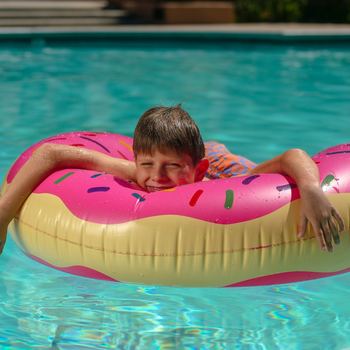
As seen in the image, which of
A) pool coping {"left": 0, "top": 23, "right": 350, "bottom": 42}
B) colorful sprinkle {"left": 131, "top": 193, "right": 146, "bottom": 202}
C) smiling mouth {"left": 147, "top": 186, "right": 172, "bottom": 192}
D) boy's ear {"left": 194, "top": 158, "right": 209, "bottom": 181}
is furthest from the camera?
pool coping {"left": 0, "top": 23, "right": 350, "bottom": 42}

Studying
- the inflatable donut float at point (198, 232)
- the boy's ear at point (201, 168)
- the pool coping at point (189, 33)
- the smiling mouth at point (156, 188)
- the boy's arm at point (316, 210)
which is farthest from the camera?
the pool coping at point (189, 33)

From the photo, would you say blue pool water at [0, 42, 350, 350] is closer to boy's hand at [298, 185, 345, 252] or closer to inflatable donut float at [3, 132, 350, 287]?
inflatable donut float at [3, 132, 350, 287]

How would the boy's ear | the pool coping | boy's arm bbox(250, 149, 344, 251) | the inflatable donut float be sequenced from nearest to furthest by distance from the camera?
boy's arm bbox(250, 149, 344, 251), the inflatable donut float, the boy's ear, the pool coping

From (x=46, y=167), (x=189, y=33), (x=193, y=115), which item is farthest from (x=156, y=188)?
(x=189, y=33)

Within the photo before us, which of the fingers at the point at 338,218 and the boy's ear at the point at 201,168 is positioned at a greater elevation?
the boy's ear at the point at 201,168

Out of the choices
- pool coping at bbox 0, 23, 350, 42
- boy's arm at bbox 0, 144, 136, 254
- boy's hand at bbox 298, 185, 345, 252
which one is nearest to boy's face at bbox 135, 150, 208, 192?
boy's arm at bbox 0, 144, 136, 254

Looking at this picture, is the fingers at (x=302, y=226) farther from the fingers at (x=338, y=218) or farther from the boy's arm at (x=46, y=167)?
the boy's arm at (x=46, y=167)

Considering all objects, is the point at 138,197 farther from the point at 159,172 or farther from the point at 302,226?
the point at 302,226

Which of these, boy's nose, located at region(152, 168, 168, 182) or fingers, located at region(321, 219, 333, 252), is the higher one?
boy's nose, located at region(152, 168, 168, 182)

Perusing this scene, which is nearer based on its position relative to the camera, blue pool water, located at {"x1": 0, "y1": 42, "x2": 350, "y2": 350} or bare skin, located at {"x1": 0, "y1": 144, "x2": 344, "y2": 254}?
bare skin, located at {"x1": 0, "y1": 144, "x2": 344, "y2": 254}

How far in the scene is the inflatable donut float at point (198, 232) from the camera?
3.03 meters

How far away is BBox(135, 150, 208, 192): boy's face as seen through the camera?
3.22m

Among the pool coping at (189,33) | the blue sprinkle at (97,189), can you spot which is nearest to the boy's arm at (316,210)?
the blue sprinkle at (97,189)

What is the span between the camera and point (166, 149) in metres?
3.20
